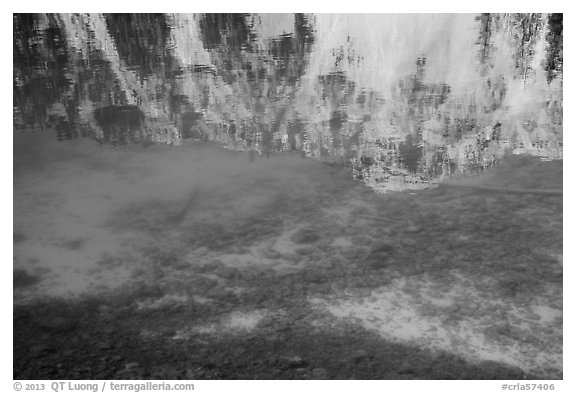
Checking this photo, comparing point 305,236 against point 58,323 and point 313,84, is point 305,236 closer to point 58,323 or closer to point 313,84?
point 58,323

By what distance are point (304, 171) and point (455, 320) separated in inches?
50.2

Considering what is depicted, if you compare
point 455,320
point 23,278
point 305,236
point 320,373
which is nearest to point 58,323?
point 23,278

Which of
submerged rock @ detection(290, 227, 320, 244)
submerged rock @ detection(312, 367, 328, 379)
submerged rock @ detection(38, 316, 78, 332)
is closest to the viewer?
submerged rock @ detection(312, 367, 328, 379)

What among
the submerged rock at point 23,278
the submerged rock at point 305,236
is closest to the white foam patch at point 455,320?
the submerged rock at point 305,236

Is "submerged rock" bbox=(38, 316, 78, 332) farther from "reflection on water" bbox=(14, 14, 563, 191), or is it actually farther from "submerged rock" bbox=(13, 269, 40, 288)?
"reflection on water" bbox=(14, 14, 563, 191)

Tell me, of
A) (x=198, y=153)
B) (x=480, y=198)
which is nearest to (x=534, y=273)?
(x=480, y=198)

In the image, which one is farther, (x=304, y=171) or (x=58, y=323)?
(x=304, y=171)

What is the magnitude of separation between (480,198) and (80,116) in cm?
242

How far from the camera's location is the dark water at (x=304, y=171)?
207 centimetres

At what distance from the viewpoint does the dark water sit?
6.81ft

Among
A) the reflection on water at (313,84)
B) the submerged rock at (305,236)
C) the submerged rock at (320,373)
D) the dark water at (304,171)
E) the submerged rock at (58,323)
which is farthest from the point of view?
the reflection on water at (313,84)

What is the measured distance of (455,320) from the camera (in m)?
1.96

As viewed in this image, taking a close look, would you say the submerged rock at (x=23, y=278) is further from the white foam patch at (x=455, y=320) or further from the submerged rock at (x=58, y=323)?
the white foam patch at (x=455, y=320)

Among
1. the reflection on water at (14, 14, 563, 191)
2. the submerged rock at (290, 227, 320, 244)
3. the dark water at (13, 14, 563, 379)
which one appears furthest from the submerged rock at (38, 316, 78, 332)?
the reflection on water at (14, 14, 563, 191)
